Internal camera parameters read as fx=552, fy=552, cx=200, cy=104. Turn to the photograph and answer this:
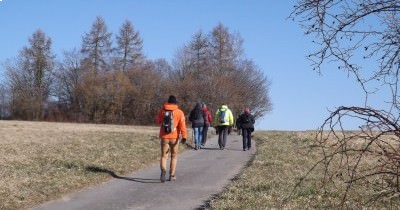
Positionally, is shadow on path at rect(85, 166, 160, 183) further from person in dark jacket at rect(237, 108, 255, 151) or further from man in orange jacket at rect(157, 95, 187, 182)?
person in dark jacket at rect(237, 108, 255, 151)

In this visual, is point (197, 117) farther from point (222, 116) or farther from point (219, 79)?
point (219, 79)

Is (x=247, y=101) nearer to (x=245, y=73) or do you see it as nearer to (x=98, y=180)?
(x=245, y=73)

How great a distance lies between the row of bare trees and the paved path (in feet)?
154

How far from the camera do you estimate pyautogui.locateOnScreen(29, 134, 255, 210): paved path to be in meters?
10.3

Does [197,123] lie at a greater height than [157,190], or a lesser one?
greater

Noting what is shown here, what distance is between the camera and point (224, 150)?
22500 millimetres

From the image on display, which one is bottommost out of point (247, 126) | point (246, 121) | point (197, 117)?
point (247, 126)

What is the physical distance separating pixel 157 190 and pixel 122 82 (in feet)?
189

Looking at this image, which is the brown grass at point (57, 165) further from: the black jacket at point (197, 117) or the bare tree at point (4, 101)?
the bare tree at point (4, 101)

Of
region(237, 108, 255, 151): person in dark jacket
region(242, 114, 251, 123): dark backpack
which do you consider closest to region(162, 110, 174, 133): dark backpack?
region(237, 108, 255, 151): person in dark jacket

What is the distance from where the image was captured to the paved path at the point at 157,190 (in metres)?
10.3

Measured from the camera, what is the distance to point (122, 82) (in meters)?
68.8

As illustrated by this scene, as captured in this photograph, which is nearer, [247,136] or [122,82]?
[247,136]

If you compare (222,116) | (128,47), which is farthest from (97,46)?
(222,116)
